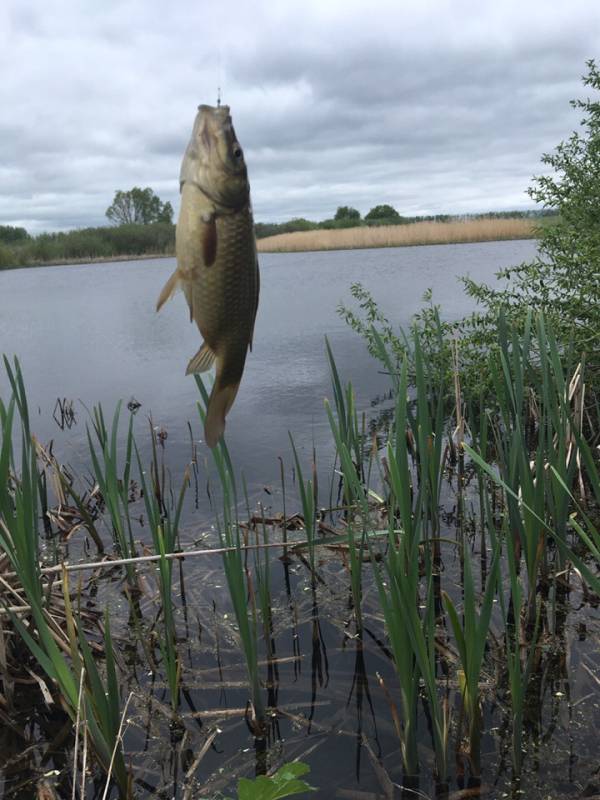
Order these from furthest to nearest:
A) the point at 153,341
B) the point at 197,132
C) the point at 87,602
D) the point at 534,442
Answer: the point at 153,341 → the point at 534,442 → the point at 87,602 → the point at 197,132

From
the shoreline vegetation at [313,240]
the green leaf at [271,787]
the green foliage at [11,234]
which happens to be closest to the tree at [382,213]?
the shoreline vegetation at [313,240]

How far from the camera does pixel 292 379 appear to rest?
10297 mm

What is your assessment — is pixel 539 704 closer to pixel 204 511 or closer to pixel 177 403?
pixel 204 511

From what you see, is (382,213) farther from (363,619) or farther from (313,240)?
(363,619)

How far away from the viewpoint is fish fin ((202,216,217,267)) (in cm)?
147

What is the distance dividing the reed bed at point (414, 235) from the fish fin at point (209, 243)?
3531cm

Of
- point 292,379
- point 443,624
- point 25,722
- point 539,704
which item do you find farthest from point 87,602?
point 292,379

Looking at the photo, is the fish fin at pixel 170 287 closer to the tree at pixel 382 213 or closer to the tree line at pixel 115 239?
the tree line at pixel 115 239

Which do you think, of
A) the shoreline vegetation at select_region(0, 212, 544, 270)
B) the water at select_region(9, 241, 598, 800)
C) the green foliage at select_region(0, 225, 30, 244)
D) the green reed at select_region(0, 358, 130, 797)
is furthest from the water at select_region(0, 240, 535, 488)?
the green foliage at select_region(0, 225, 30, 244)

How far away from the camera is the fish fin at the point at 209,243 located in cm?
147

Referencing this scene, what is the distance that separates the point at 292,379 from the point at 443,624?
22.0 ft

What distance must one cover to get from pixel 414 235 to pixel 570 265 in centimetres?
3341

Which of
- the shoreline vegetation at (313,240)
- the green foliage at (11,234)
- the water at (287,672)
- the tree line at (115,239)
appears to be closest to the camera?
the water at (287,672)

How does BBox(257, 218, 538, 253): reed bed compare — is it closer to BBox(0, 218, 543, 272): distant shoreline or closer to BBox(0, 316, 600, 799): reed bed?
BBox(0, 218, 543, 272): distant shoreline
